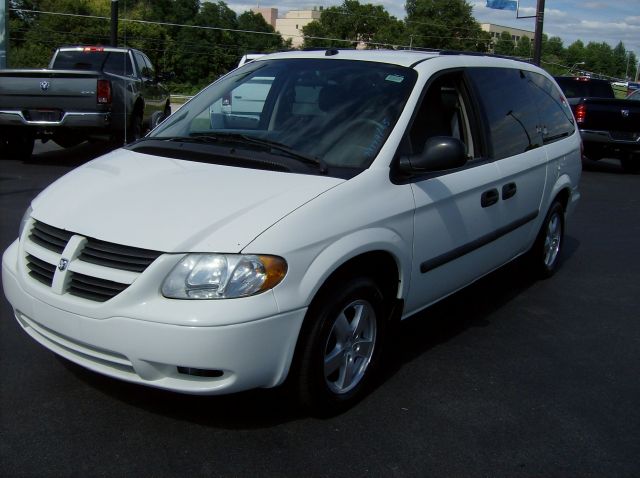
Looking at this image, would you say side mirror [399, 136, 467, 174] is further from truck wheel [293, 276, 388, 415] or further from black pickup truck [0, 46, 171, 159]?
black pickup truck [0, 46, 171, 159]

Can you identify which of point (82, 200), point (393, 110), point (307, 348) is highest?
point (393, 110)

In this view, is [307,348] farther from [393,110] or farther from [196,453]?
[393,110]

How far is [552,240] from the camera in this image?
6.25 meters

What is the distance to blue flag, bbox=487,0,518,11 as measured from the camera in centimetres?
2359

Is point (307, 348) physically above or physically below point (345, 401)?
above

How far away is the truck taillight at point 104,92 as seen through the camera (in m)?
10.9

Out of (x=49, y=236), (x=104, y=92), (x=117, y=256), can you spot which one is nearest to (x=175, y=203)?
(x=117, y=256)

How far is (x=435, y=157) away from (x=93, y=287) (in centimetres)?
180

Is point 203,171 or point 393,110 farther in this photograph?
point 393,110

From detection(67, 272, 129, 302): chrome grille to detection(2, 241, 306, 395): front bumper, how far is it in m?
0.09

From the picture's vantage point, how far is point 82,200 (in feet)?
11.5

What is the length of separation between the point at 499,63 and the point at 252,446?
10.9ft

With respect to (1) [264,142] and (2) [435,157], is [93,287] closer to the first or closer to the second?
(1) [264,142]

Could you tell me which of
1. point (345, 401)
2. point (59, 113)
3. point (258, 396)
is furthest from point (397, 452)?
point (59, 113)
